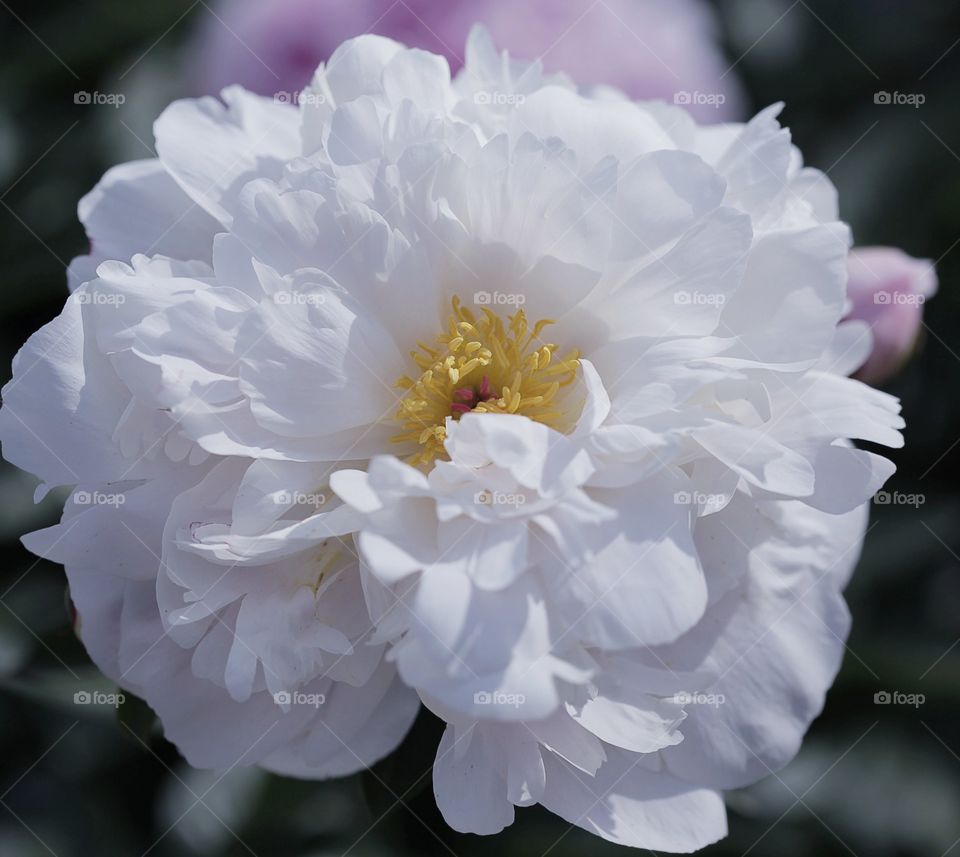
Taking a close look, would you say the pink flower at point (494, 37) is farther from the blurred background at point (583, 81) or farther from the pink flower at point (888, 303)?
the pink flower at point (888, 303)

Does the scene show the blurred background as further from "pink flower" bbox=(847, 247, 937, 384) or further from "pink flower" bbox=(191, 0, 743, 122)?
"pink flower" bbox=(847, 247, 937, 384)

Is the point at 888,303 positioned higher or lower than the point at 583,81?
lower

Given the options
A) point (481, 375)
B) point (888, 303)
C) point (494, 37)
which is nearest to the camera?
point (481, 375)

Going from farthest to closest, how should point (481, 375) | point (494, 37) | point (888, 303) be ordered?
point (494, 37) → point (888, 303) → point (481, 375)

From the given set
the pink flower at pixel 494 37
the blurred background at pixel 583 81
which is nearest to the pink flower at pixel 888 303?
the blurred background at pixel 583 81

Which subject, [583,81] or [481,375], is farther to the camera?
[583,81]

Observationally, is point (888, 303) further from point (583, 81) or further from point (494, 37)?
point (494, 37)

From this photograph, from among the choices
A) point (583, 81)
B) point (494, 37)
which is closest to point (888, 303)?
point (583, 81)
